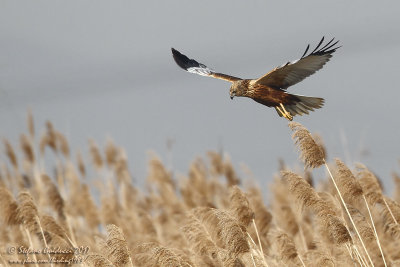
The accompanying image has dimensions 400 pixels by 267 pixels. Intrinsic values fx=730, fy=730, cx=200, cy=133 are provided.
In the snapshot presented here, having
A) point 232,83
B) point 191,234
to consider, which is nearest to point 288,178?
point 191,234

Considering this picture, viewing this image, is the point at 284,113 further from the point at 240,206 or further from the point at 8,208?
the point at 8,208

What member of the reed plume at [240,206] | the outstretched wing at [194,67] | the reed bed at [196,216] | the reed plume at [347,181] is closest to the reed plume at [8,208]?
the reed bed at [196,216]

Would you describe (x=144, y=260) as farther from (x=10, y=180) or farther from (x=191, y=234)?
(x=10, y=180)

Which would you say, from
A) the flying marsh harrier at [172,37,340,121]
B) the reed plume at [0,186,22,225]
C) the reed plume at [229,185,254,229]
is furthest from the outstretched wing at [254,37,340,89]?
the reed plume at [0,186,22,225]

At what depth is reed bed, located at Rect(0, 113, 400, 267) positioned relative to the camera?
6.25 m

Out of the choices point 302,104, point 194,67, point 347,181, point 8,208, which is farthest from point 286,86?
point 8,208

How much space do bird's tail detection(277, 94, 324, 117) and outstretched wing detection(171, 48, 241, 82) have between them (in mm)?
1102

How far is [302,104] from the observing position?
780 centimetres

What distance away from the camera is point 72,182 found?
43.8 feet

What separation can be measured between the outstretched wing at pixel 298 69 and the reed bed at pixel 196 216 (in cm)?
80

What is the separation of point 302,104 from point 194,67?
8.90 ft

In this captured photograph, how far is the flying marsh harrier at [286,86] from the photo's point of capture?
24.1ft

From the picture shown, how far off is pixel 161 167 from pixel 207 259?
5.70m

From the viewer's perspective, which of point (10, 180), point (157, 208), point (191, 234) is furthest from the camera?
point (157, 208)
